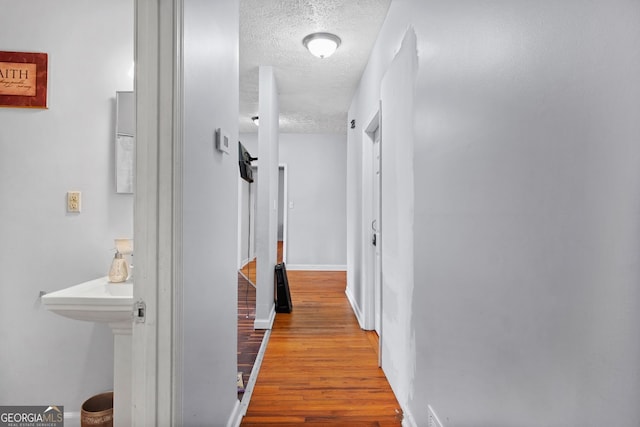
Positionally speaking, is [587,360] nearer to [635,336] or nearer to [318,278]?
[635,336]

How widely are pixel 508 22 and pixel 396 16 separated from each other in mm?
1380

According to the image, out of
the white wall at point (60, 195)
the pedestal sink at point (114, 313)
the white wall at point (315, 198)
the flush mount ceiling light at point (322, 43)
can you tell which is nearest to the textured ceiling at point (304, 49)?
the flush mount ceiling light at point (322, 43)

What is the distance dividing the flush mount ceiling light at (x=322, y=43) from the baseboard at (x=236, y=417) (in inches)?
100

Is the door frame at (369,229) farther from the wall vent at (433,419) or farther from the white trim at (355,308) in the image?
the wall vent at (433,419)

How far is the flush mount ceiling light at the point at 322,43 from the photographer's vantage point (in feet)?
8.79

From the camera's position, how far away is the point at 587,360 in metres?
0.66

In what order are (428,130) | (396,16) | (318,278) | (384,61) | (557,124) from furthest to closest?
(318,278) → (384,61) → (396,16) → (428,130) → (557,124)

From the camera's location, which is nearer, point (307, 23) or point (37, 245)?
point (37, 245)

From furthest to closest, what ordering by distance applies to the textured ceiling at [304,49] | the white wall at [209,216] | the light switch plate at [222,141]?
the textured ceiling at [304,49] → the light switch plate at [222,141] → the white wall at [209,216]

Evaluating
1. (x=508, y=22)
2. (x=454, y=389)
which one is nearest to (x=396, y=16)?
(x=508, y=22)

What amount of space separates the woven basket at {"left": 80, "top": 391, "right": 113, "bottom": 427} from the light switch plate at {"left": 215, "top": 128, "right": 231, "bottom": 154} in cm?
131

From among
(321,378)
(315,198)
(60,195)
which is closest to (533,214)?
(321,378)

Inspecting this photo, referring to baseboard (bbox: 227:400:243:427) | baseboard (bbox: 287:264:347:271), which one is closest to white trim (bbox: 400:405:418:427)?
baseboard (bbox: 227:400:243:427)

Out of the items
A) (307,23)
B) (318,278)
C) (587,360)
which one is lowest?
(318,278)
